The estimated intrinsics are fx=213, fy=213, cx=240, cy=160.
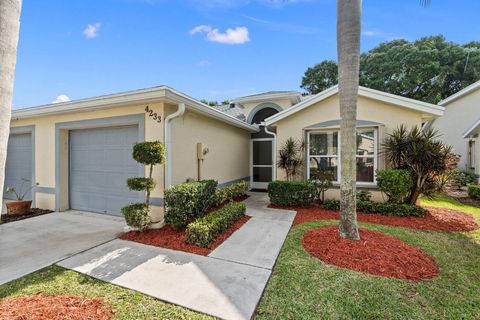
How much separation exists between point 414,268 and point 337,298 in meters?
1.79

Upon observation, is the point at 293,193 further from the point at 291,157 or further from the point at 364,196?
the point at 364,196

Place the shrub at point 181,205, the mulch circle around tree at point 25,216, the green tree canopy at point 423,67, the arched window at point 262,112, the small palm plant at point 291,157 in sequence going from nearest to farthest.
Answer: the shrub at point 181,205 → the mulch circle around tree at point 25,216 → the small palm plant at point 291,157 → the arched window at point 262,112 → the green tree canopy at point 423,67

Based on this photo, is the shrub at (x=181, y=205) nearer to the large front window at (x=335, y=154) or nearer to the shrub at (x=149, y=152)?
the shrub at (x=149, y=152)

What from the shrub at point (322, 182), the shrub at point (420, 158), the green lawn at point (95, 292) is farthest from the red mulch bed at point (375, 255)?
the shrub at point (322, 182)

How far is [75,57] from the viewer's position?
9.76 metres

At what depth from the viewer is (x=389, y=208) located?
698 cm

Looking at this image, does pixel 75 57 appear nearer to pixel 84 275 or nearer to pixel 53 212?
pixel 53 212

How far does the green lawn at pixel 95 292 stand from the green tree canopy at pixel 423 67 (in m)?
27.7

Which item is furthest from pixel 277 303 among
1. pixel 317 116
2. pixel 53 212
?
pixel 53 212

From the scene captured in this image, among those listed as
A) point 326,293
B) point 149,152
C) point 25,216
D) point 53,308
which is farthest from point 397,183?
point 25,216

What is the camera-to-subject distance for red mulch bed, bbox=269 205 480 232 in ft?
19.5

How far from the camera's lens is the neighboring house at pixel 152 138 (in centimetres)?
598

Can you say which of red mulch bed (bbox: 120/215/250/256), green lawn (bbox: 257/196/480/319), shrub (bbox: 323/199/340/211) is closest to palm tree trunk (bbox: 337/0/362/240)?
green lawn (bbox: 257/196/480/319)

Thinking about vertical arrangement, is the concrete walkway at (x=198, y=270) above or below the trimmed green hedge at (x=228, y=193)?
below
